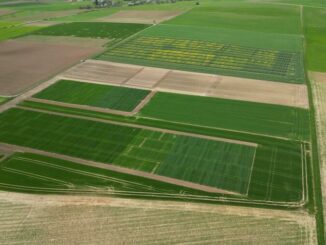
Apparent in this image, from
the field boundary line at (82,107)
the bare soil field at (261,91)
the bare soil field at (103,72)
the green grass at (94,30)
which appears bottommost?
the bare soil field at (261,91)

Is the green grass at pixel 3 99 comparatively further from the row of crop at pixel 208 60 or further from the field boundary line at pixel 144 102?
the row of crop at pixel 208 60

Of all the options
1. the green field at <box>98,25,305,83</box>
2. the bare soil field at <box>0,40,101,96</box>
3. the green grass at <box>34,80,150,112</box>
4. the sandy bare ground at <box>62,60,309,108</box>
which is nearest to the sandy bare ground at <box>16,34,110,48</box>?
the bare soil field at <box>0,40,101,96</box>

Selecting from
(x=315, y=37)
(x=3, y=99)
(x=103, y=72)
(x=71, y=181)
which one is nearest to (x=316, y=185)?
(x=71, y=181)

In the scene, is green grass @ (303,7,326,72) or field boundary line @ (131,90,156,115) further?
green grass @ (303,7,326,72)

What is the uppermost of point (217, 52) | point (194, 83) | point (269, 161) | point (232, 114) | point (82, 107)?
point (217, 52)

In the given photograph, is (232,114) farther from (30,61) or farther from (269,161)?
(30,61)

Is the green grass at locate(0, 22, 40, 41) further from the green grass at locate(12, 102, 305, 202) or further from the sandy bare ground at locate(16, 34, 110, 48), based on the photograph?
the green grass at locate(12, 102, 305, 202)

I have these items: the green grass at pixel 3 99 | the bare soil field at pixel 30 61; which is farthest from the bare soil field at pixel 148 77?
the green grass at pixel 3 99
